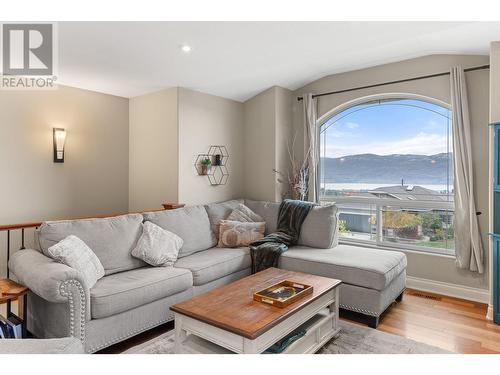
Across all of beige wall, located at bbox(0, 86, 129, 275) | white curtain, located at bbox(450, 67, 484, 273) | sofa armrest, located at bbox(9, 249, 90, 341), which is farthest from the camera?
beige wall, located at bbox(0, 86, 129, 275)

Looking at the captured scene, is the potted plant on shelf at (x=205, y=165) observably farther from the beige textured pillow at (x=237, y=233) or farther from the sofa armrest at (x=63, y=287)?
the sofa armrest at (x=63, y=287)

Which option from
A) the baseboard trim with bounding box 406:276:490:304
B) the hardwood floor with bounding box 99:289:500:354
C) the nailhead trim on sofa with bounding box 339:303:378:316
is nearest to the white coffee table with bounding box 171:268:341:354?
the nailhead trim on sofa with bounding box 339:303:378:316

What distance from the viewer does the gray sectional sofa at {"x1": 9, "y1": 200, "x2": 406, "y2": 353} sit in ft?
6.95

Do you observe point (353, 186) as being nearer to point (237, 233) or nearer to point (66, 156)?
point (237, 233)

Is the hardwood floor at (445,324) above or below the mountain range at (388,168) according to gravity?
below

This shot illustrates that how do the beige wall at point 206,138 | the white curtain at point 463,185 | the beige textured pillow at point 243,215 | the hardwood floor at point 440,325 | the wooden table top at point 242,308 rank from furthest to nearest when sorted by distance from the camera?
the beige wall at point 206,138
the beige textured pillow at point 243,215
the white curtain at point 463,185
the hardwood floor at point 440,325
the wooden table top at point 242,308

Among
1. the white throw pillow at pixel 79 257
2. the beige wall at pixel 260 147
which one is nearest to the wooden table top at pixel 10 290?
the white throw pillow at pixel 79 257

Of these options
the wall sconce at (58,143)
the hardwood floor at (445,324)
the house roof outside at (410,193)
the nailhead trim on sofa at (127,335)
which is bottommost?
the hardwood floor at (445,324)

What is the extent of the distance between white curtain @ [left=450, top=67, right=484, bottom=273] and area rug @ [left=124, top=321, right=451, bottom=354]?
4.59ft

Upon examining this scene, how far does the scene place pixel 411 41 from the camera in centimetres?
322

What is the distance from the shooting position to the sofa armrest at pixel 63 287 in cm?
201

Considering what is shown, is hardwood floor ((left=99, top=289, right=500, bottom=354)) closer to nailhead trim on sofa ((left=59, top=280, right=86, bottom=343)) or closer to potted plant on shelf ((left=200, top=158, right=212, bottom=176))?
nailhead trim on sofa ((left=59, top=280, right=86, bottom=343))

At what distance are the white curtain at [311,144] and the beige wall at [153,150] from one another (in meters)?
1.80
